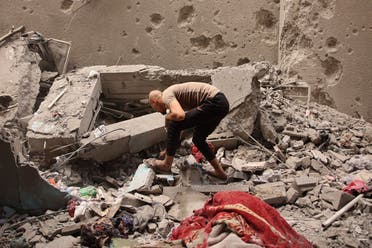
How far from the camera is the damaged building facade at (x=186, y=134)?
15.1ft

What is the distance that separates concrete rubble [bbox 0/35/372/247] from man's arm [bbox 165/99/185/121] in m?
0.82

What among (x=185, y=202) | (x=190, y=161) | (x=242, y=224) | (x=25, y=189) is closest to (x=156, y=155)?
(x=190, y=161)

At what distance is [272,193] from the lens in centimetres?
506

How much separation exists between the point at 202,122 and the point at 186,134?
106cm

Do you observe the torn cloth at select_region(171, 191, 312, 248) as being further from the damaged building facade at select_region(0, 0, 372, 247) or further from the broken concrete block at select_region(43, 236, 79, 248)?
the broken concrete block at select_region(43, 236, 79, 248)

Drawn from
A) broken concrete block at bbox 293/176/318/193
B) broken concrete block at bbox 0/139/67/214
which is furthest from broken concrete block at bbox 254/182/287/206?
broken concrete block at bbox 0/139/67/214

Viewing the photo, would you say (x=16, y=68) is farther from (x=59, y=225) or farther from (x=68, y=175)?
(x=59, y=225)

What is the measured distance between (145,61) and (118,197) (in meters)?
3.15

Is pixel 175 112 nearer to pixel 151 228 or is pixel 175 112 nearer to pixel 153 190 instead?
pixel 153 190

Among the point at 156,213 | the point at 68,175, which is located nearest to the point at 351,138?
the point at 156,213

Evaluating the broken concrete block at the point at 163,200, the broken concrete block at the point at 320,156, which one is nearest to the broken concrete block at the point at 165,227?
the broken concrete block at the point at 163,200

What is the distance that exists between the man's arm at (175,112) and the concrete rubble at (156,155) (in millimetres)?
816

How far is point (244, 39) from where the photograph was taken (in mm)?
7418

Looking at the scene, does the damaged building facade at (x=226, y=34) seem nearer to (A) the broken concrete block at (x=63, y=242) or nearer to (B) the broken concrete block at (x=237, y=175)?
(B) the broken concrete block at (x=237, y=175)
